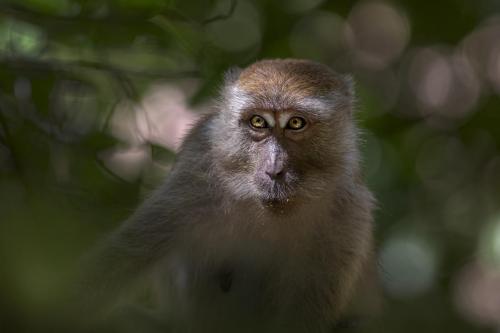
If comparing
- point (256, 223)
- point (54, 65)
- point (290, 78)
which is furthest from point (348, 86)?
point (54, 65)

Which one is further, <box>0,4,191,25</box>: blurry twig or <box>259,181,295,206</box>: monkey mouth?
<box>259,181,295,206</box>: monkey mouth

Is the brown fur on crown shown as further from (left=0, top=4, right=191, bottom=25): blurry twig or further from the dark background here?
(left=0, top=4, right=191, bottom=25): blurry twig

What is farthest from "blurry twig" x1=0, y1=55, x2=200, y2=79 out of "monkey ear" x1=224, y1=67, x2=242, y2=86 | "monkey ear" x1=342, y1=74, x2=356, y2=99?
"monkey ear" x1=342, y1=74, x2=356, y2=99

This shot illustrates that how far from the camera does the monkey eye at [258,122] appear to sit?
439cm

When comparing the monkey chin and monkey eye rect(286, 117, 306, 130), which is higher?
monkey eye rect(286, 117, 306, 130)

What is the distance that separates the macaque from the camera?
437 cm

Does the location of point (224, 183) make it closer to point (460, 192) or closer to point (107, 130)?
point (107, 130)

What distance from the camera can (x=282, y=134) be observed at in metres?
4.29

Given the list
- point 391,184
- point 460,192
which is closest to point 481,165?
point 460,192

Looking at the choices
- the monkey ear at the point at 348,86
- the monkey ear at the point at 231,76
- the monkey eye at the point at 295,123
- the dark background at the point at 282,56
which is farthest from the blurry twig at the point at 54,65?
the monkey ear at the point at 348,86

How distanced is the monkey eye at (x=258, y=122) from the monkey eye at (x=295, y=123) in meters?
0.13

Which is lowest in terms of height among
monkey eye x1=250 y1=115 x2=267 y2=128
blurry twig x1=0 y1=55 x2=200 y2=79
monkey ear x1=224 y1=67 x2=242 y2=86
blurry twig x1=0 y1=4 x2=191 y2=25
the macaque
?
the macaque

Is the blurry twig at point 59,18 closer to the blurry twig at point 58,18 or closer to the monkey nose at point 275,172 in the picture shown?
the blurry twig at point 58,18

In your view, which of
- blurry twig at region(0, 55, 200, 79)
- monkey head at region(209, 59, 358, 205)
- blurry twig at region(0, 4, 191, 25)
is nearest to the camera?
blurry twig at region(0, 4, 191, 25)
